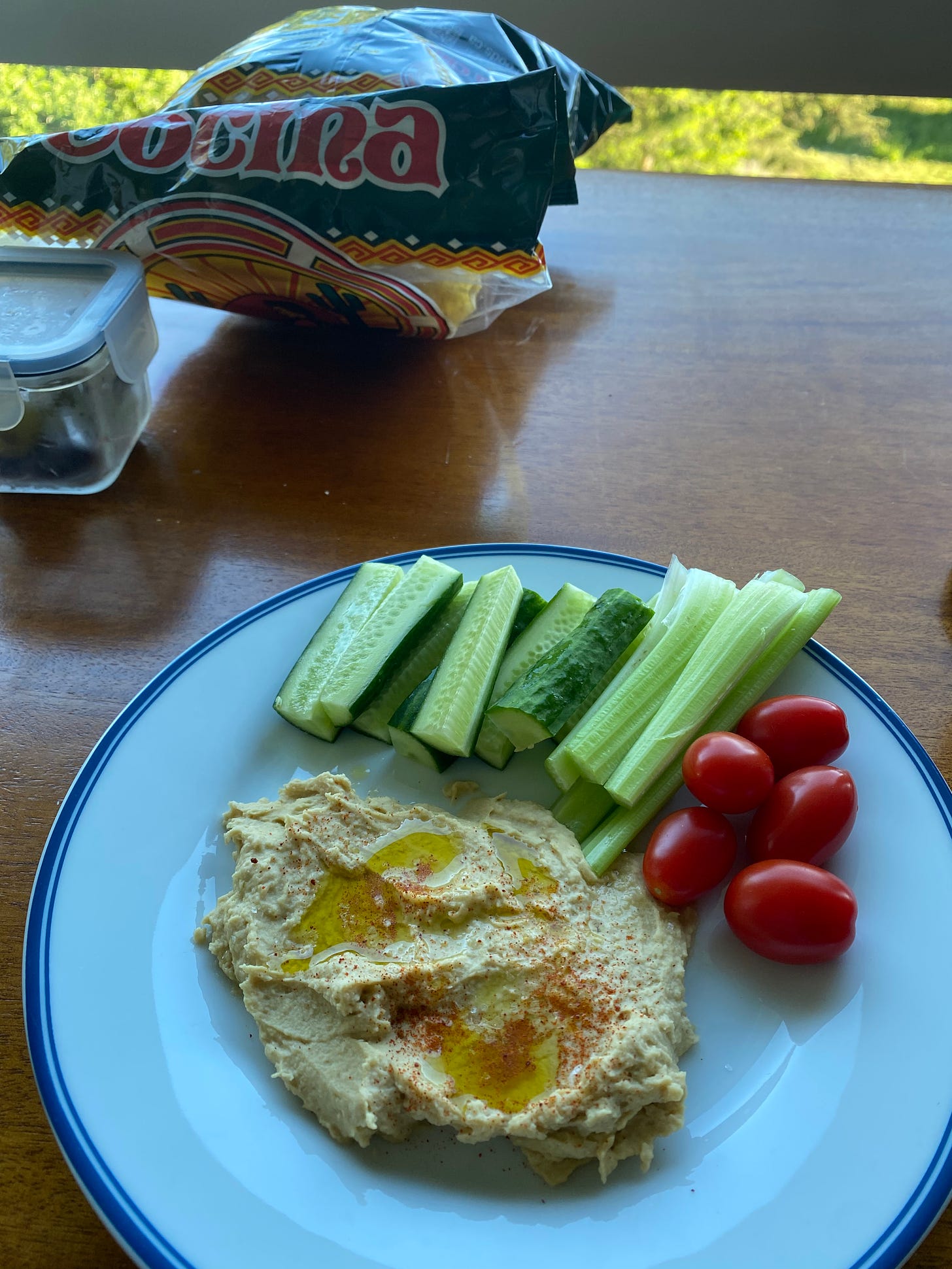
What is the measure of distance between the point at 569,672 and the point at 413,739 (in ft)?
1.19

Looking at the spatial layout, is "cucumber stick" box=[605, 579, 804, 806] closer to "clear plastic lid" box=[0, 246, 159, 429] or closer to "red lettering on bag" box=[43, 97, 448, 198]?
"red lettering on bag" box=[43, 97, 448, 198]

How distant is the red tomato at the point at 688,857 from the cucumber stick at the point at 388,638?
69 centimetres

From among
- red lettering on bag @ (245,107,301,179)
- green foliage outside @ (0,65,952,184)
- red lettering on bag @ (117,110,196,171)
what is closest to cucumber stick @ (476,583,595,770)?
red lettering on bag @ (245,107,301,179)

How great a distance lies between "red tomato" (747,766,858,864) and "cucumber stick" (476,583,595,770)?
22.4 inches

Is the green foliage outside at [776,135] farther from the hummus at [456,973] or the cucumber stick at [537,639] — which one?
the hummus at [456,973]

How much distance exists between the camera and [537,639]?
85.1 inches

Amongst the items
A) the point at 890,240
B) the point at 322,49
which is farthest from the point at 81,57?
the point at 890,240

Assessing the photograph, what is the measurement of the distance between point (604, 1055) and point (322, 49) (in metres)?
2.88

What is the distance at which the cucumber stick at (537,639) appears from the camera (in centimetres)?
204

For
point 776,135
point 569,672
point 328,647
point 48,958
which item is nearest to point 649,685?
point 569,672

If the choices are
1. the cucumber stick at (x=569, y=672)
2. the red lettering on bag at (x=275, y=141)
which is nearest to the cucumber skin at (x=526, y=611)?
the cucumber stick at (x=569, y=672)

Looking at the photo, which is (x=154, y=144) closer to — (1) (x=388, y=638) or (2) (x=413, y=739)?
(1) (x=388, y=638)

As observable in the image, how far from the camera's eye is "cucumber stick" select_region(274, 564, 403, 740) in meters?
2.06

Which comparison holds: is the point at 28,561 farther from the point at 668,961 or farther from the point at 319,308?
the point at 668,961
